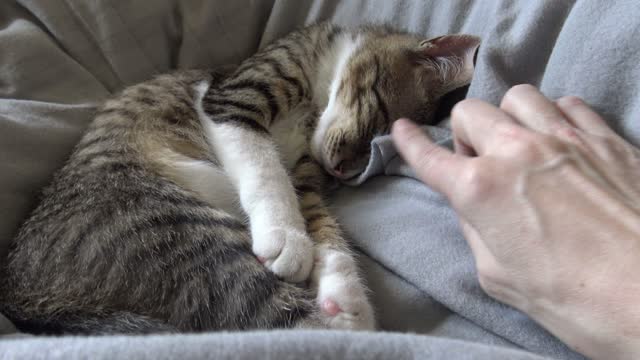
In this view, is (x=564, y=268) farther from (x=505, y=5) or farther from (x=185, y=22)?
(x=185, y=22)

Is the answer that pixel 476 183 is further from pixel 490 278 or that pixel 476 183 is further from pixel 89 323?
pixel 89 323

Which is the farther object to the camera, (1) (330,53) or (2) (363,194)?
(1) (330,53)

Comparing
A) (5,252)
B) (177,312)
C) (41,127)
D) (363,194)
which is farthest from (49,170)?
(363,194)

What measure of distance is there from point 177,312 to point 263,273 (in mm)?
158

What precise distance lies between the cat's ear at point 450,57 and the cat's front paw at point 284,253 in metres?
0.62

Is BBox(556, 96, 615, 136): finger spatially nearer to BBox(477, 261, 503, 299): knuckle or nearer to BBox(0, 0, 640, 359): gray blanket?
BBox(0, 0, 640, 359): gray blanket

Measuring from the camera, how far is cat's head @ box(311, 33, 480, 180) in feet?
4.26

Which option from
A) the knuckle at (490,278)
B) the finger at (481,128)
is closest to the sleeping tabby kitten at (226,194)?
the knuckle at (490,278)

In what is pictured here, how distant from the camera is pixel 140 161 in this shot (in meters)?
1.11

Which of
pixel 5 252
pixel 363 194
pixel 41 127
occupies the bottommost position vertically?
pixel 363 194

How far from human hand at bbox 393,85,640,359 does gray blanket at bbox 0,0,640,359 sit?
7 cm

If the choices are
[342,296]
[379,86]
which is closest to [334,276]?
[342,296]

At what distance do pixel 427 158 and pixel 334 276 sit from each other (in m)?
0.28

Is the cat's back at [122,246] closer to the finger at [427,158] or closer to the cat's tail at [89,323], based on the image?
the cat's tail at [89,323]
